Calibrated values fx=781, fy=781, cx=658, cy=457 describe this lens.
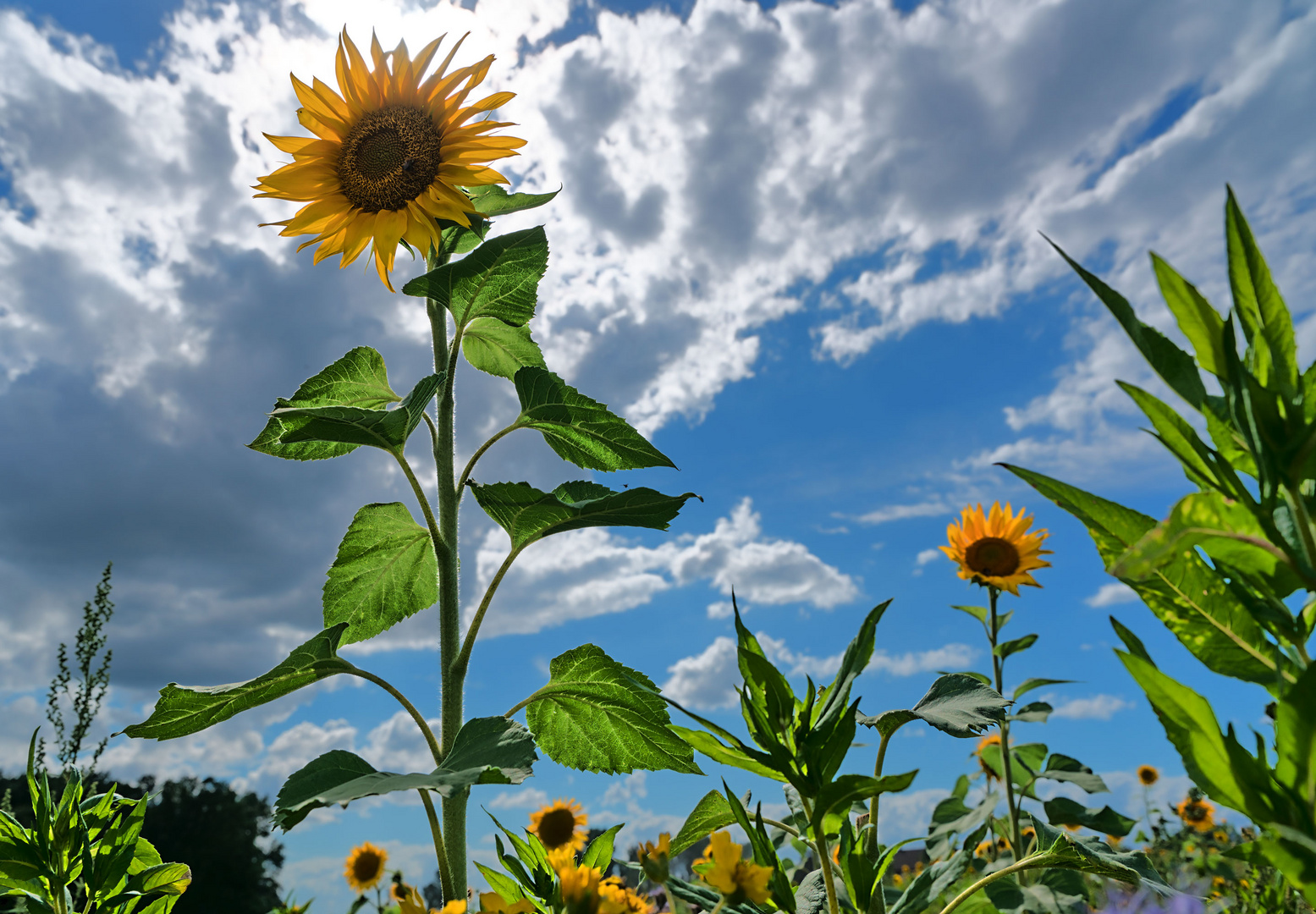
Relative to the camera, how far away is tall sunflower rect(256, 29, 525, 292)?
191 centimetres

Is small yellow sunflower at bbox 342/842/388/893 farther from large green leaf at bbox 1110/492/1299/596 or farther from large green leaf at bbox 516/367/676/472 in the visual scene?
large green leaf at bbox 1110/492/1299/596

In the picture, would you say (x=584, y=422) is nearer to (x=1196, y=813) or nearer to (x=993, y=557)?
(x=993, y=557)

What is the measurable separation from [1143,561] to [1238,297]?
321mm

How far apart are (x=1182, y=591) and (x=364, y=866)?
6.09 meters

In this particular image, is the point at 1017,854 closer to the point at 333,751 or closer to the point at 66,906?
the point at 333,751

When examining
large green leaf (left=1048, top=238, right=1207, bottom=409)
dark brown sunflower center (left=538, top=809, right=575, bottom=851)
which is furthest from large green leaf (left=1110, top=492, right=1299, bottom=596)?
dark brown sunflower center (left=538, top=809, right=575, bottom=851)

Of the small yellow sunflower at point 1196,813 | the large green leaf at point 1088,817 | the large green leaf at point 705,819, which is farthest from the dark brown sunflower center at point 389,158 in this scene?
the small yellow sunflower at point 1196,813

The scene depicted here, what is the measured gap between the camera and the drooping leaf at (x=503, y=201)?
1895 mm

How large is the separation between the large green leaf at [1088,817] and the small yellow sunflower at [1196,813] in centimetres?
575

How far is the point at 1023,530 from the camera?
393cm

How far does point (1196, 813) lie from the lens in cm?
768

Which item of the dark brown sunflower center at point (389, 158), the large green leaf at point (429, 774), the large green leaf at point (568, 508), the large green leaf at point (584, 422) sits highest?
the dark brown sunflower center at point (389, 158)

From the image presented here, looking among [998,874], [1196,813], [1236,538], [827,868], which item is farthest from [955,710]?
[1196,813]

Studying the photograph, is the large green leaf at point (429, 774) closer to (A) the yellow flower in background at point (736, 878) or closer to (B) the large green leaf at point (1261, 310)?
(A) the yellow flower in background at point (736, 878)
